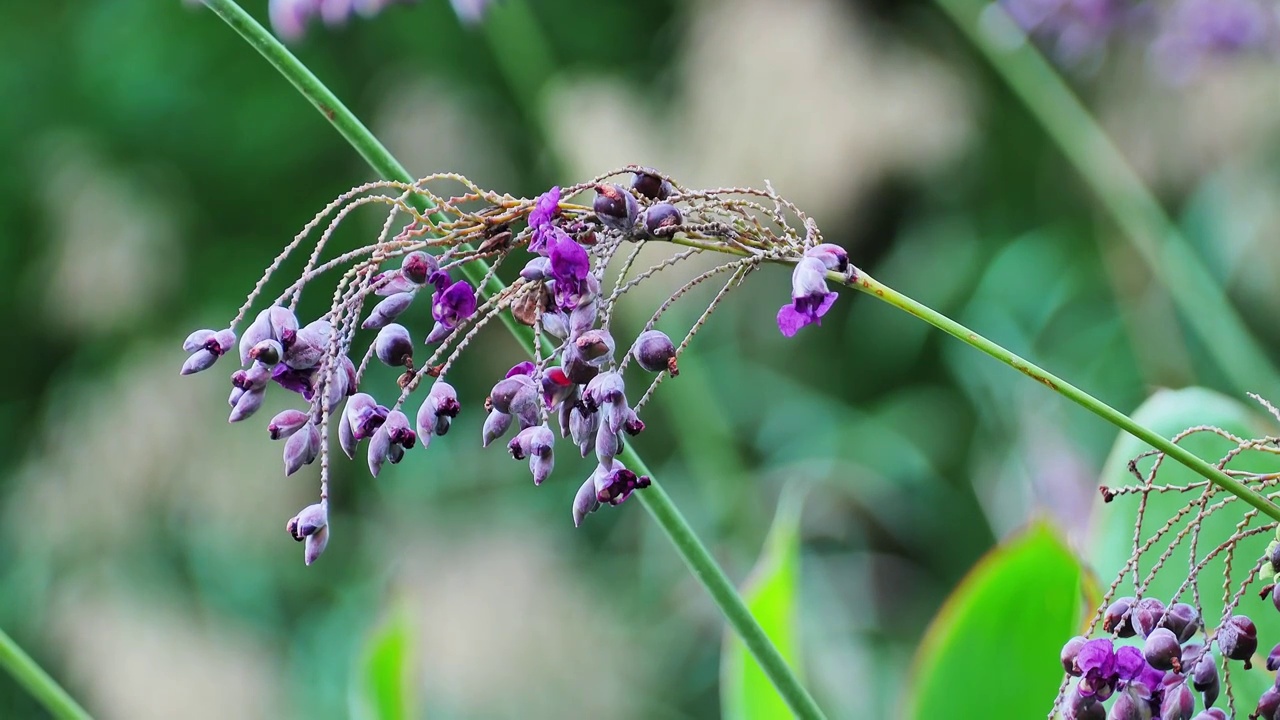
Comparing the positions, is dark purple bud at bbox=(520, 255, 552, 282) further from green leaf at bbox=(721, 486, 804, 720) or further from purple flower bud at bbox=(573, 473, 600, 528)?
green leaf at bbox=(721, 486, 804, 720)

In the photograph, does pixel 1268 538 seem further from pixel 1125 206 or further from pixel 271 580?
pixel 271 580

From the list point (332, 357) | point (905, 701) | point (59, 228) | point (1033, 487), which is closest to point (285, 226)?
point (59, 228)

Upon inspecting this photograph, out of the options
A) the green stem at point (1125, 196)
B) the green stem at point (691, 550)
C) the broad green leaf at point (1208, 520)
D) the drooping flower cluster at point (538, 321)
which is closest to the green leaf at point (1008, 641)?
the broad green leaf at point (1208, 520)

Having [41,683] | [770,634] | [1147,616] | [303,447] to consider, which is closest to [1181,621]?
[1147,616]

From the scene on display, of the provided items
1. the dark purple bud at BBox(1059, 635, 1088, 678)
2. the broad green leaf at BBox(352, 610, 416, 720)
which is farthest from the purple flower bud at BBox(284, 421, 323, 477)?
the broad green leaf at BBox(352, 610, 416, 720)

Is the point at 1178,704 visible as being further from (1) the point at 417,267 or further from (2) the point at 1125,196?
(2) the point at 1125,196
